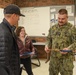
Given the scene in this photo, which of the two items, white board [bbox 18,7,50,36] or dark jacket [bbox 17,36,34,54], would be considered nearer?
dark jacket [bbox 17,36,34,54]

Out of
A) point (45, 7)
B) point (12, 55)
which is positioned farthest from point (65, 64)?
point (45, 7)

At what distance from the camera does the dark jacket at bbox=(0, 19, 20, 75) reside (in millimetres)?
2098

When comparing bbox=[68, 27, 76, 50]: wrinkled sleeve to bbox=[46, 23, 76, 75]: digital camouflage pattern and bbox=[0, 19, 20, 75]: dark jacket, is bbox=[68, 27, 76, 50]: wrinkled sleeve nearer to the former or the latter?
bbox=[46, 23, 76, 75]: digital camouflage pattern

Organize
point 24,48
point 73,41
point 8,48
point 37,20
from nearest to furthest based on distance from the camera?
point 8,48
point 73,41
point 24,48
point 37,20

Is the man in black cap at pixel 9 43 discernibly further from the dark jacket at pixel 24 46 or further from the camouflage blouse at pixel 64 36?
the dark jacket at pixel 24 46

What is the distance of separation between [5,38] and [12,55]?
0.28m

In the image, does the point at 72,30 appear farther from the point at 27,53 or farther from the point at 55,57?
the point at 27,53

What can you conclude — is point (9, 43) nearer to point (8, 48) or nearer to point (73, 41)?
point (8, 48)

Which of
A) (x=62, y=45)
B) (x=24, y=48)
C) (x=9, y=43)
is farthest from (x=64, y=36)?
(x=24, y=48)

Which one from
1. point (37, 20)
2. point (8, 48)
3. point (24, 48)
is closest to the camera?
point (8, 48)

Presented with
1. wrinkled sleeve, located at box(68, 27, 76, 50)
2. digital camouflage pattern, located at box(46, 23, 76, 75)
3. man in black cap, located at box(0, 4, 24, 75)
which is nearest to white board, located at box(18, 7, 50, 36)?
digital camouflage pattern, located at box(46, 23, 76, 75)

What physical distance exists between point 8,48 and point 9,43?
0.06m

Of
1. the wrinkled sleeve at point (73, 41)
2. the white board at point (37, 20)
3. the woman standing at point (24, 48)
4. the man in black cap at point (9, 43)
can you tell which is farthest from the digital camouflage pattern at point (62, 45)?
the white board at point (37, 20)

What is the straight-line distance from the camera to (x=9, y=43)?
215 cm
